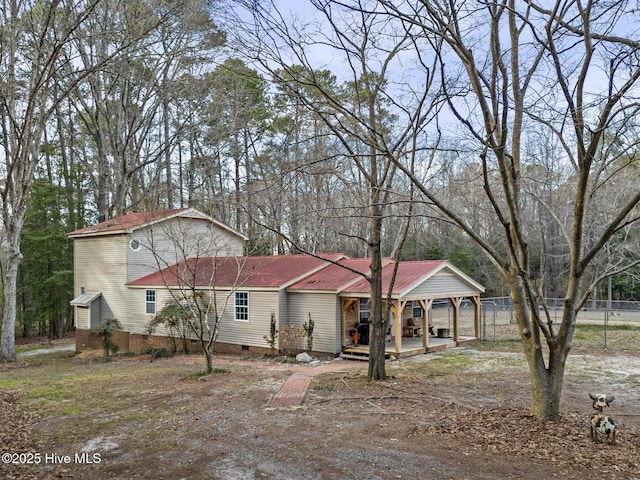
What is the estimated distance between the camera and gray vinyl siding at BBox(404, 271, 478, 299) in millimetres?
15634

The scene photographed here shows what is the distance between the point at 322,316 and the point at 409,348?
9.87ft

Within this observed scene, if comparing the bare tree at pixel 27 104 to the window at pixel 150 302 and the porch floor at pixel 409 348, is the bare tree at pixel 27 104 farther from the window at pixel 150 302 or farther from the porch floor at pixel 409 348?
the porch floor at pixel 409 348

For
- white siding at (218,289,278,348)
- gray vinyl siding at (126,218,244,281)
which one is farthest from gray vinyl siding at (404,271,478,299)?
gray vinyl siding at (126,218,244,281)

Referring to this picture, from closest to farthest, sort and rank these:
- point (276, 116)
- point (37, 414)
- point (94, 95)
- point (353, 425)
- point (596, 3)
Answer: point (596, 3) → point (353, 425) → point (37, 414) → point (94, 95) → point (276, 116)

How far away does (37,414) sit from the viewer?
8.53m

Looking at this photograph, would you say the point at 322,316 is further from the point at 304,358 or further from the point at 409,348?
the point at 409,348

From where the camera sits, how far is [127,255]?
20.5 m

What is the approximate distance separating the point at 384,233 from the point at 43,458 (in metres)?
24.4

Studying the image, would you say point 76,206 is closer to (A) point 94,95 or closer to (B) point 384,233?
(A) point 94,95

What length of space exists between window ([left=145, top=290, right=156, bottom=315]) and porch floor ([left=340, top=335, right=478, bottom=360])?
28.5ft

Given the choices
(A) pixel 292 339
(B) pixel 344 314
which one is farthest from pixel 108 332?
(B) pixel 344 314

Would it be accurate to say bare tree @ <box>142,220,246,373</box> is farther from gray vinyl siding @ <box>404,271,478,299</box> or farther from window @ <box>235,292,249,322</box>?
gray vinyl siding @ <box>404,271,478,299</box>

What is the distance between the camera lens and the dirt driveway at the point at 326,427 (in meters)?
5.59

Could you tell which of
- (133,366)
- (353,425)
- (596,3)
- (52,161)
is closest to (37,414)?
(353,425)
